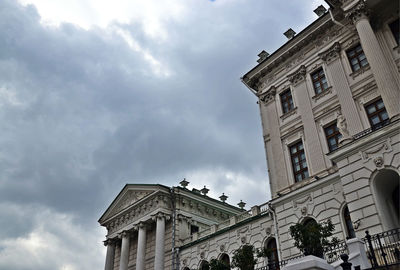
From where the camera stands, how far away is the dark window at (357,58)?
75.1 feet

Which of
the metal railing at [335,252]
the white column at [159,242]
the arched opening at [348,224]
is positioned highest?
the white column at [159,242]

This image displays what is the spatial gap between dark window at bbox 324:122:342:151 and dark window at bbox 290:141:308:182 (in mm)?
2061

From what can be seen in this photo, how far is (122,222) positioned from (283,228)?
24162 mm

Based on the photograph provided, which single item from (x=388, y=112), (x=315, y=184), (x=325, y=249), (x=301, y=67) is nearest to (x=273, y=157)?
(x=315, y=184)

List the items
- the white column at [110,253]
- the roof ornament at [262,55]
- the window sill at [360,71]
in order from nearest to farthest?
the window sill at [360,71], the roof ornament at [262,55], the white column at [110,253]

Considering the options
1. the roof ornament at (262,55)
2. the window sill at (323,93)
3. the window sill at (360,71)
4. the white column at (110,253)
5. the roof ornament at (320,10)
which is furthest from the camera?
the white column at (110,253)

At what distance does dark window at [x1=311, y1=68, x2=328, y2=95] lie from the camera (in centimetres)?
2487

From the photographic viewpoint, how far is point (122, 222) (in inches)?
1629

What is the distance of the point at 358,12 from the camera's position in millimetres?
22594

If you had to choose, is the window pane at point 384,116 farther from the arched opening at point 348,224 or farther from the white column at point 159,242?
the white column at point 159,242

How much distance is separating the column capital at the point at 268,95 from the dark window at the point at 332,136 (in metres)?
6.41

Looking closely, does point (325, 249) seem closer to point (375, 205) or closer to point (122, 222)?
point (375, 205)

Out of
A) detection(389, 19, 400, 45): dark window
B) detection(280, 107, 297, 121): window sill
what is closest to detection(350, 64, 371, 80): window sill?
detection(389, 19, 400, 45): dark window

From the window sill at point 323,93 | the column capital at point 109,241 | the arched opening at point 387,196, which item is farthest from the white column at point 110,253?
the arched opening at point 387,196
